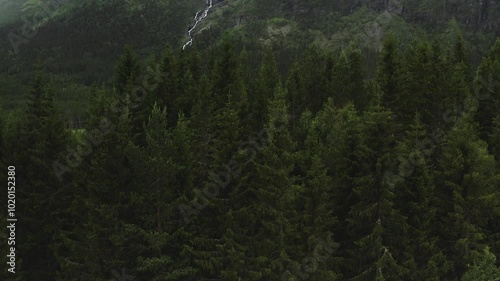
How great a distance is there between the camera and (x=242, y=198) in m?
36.7

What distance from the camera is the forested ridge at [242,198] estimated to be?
1380 inches

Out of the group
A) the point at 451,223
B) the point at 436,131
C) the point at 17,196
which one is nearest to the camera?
the point at 451,223

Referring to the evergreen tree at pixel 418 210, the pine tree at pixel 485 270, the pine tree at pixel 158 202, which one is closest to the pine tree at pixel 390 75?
the evergreen tree at pixel 418 210

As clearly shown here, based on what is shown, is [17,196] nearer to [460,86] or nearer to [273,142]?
[273,142]

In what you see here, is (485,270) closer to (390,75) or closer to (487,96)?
(487,96)

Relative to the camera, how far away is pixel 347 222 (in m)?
38.9

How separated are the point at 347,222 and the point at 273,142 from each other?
32.0ft

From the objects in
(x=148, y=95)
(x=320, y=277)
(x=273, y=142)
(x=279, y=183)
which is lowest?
(x=320, y=277)

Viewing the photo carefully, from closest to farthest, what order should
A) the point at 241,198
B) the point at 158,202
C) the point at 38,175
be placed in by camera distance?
the point at 158,202
the point at 241,198
the point at 38,175

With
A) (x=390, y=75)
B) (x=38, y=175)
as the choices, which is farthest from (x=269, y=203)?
(x=38, y=175)

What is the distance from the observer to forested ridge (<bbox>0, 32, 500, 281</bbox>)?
35.1m

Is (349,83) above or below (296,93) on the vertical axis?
above

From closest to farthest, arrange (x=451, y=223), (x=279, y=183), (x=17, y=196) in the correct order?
(x=279, y=183)
(x=451, y=223)
(x=17, y=196)

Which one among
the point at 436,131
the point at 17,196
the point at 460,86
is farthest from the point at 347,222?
the point at 17,196
